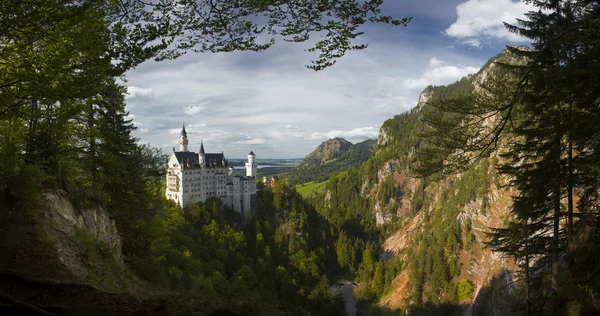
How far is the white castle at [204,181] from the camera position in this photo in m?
70.0

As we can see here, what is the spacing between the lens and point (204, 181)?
242 ft

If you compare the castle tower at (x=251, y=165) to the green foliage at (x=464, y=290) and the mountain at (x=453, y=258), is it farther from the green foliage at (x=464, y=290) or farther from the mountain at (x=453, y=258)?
the green foliage at (x=464, y=290)

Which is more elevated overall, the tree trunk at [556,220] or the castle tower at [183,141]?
the castle tower at [183,141]

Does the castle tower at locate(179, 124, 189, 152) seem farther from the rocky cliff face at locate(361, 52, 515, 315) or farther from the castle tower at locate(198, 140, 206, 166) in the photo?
the rocky cliff face at locate(361, 52, 515, 315)

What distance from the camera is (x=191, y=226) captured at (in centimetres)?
5953

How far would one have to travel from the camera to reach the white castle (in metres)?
70.0

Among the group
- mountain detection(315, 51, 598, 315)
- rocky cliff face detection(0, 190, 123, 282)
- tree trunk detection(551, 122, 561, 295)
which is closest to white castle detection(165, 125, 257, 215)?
mountain detection(315, 51, 598, 315)

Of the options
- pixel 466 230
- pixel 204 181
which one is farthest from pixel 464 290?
pixel 204 181

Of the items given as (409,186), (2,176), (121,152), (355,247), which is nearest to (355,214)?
(409,186)

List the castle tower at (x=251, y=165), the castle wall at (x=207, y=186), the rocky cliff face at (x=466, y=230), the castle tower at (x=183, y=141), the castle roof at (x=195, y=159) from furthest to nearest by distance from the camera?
the castle tower at (x=251, y=165)
the castle tower at (x=183, y=141)
the castle roof at (x=195, y=159)
the castle wall at (x=207, y=186)
the rocky cliff face at (x=466, y=230)

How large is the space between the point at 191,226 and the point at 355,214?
315 ft

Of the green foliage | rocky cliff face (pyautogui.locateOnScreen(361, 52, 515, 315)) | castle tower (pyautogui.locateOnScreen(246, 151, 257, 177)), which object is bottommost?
the green foliage

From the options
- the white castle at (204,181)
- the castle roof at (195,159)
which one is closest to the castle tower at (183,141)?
the white castle at (204,181)

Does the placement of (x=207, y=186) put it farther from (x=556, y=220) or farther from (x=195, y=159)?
(x=556, y=220)
